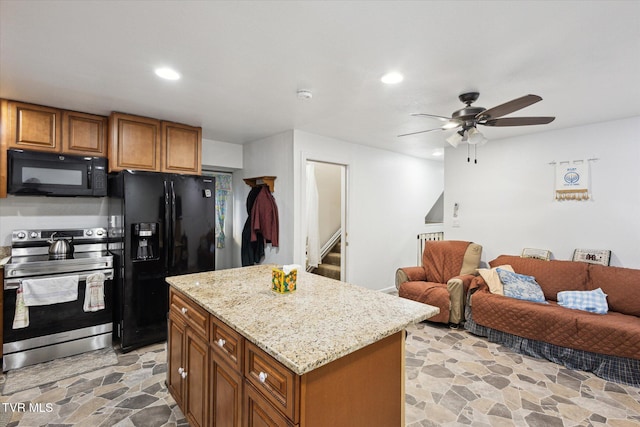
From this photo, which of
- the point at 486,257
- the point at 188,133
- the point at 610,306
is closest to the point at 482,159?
the point at 486,257

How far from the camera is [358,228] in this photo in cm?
457

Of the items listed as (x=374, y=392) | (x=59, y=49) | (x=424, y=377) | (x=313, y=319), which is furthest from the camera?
(x=424, y=377)

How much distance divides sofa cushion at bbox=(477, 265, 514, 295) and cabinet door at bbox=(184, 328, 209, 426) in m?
3.17

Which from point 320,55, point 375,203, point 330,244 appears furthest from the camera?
point 330,244

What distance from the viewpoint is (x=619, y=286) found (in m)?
3.00

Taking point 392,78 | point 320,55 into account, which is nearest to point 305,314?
point 320,55

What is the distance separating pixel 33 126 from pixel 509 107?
161 inches

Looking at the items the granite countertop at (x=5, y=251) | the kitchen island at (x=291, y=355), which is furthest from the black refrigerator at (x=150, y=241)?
the kitchen island at (x=291, y=355)

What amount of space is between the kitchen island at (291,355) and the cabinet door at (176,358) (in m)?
0.02

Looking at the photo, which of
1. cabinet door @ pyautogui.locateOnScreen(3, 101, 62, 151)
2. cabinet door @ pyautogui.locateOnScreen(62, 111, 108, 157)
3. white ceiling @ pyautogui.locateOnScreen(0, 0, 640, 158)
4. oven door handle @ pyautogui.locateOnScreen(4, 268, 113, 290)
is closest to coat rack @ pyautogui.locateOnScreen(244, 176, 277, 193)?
white ceiling @ pyautogui.locateOnScreen(0, 0, 640, 158)

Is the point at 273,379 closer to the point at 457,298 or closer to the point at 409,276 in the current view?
the point at 457,298

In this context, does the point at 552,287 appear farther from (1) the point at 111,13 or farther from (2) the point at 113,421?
(1) the point at 111,13

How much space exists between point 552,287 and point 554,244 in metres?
0.66

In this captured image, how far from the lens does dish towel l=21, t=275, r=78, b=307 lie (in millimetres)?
2617
